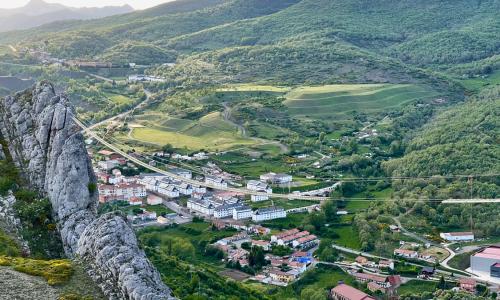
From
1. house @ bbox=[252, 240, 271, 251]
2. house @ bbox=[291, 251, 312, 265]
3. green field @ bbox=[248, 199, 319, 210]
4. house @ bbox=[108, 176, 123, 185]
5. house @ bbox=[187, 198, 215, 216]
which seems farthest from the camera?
house @ bbox=[108, 176, 123, 185]

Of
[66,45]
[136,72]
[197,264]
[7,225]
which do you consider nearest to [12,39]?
[66,45]

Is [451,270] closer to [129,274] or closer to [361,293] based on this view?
[361,293]

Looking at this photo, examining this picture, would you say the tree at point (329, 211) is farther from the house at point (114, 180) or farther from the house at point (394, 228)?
the house at point (114, 180)

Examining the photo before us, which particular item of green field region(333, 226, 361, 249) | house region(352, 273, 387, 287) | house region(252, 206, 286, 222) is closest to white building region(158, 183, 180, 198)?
house region(252, 206, 286, 222)

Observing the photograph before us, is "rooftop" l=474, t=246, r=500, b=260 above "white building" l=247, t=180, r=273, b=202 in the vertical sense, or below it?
below

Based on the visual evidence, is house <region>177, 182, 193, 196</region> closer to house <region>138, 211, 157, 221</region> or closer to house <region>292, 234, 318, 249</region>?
house <region>138, 211, 157, 221</region>

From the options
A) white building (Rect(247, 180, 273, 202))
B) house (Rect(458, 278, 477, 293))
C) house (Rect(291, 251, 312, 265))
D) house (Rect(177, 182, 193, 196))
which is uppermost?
house (Rect(177, 182, 193, 196))
